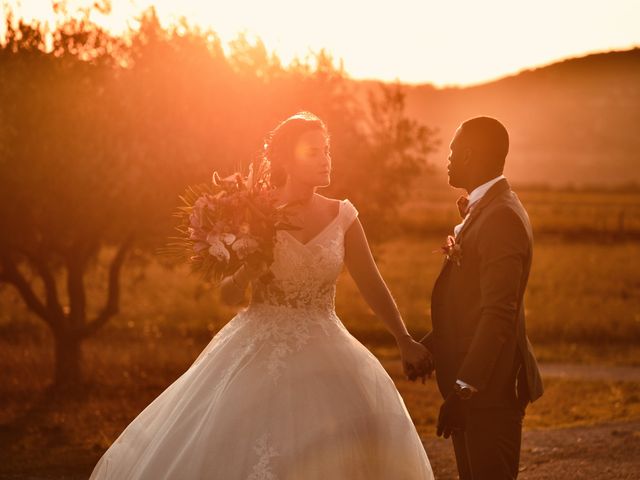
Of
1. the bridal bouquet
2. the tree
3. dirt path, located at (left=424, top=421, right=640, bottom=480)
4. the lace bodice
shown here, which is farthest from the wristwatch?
the tree

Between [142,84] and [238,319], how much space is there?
10799mm

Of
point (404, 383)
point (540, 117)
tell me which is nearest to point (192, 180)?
point (404, 383)

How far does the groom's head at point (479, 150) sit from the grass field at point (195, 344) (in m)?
6.98

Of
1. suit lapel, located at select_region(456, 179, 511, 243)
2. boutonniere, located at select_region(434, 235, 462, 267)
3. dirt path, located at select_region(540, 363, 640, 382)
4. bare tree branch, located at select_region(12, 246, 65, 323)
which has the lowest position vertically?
dirt path, located at select_region(540, 363, 640, 382)

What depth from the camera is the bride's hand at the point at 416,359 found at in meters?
6.21

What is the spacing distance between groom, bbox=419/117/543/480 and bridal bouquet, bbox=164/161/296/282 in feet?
3.45

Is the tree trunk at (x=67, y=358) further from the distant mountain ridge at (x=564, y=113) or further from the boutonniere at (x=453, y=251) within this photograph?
the distant mountain ridge at (x=564, y=113)

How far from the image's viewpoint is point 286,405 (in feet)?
19.7

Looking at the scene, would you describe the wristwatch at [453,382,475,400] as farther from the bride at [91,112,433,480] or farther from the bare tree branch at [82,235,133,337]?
the bare tree branch at [82,235,133,337]

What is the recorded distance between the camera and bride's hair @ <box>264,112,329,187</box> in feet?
21.2

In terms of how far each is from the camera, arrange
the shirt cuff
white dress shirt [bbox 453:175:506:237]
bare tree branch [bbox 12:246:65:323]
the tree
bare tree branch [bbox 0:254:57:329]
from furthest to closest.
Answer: bare tree branch [bbox 12:246:65:323]
bare tree branch [bbox 0:254:57:329]
the tree
white dress shirt [bbox 453:175:506:237]
the shirt cuff

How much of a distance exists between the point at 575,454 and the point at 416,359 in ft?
18.3

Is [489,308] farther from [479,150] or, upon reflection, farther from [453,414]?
[479,150]

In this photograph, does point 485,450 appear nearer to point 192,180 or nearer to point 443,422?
point 443,422
